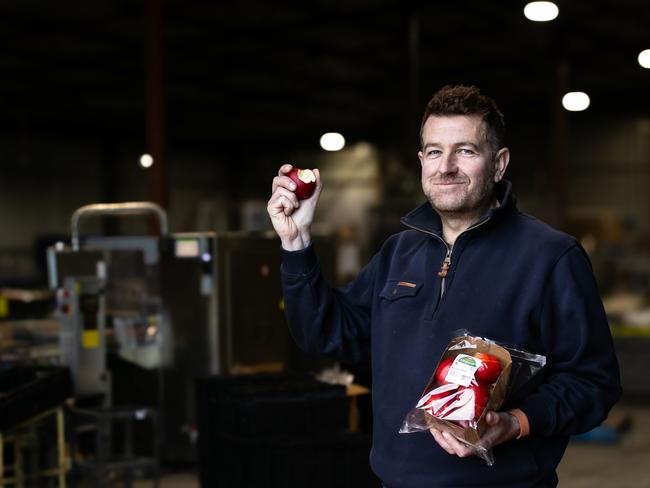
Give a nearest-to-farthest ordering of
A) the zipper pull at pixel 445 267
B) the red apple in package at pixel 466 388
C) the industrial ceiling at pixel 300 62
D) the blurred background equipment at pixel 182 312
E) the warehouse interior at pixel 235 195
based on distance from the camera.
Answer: the red apple in package at pixel 466 388
the zipper pull at pixel 445 267
the warehouse interior at pixel 235 195
the blurred background equipment at pixel 182 312
the industrial ceiling at pixel 300 62

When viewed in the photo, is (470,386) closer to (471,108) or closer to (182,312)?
(471,108)

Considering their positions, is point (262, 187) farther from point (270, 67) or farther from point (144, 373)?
point (144, 373)

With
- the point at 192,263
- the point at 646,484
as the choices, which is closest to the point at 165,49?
the point at 192,263

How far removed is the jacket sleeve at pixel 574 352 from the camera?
72.5 inches

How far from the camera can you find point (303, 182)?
6.70ft

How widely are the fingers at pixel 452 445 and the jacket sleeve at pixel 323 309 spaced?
50 centimetres

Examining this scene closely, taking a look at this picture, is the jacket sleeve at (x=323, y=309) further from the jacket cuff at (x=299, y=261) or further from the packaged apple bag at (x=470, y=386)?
the packaged apple bag at (x=470, y=386)

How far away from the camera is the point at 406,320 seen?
1.96 meters

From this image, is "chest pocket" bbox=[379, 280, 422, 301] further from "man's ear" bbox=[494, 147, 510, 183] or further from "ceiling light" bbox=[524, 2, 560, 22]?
"ceiling light" bbox=[524, 2, 560, 22]

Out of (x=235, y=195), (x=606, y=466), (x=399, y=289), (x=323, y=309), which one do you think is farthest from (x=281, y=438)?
(x=235, y=195)

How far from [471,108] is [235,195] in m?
22.9

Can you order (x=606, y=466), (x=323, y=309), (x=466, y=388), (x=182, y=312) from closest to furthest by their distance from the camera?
(x=466, y=388) < (x=323, y=309) < (x=182, y=312) < (x=606, y=466)

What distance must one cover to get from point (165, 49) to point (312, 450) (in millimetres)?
9992

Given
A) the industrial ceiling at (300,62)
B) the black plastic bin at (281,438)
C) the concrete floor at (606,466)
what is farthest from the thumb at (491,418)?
the industrial ceiling at (300,62)
